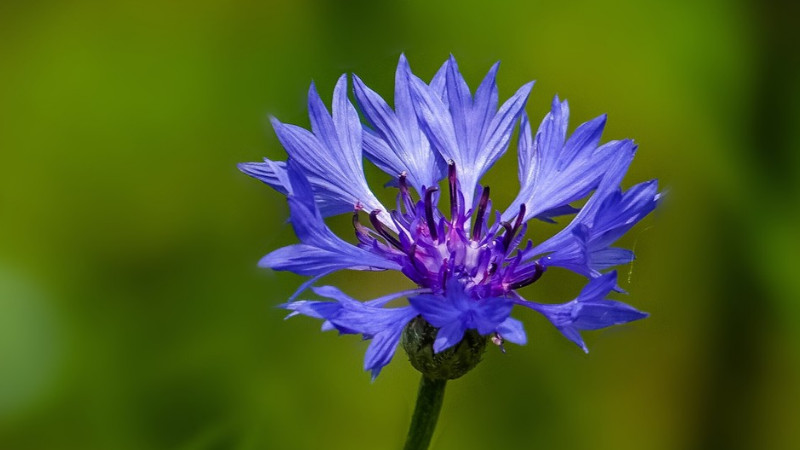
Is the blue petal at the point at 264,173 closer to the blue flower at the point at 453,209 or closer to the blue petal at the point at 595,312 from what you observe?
the blue flower at the point at 453,209

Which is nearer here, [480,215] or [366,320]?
[366,320]

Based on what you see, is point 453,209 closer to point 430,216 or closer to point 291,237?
point 430,216

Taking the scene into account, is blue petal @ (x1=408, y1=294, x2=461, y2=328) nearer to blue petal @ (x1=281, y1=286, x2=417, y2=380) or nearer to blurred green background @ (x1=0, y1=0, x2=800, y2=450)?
blue petal @ (x1=281, y1=286, x2=417, y2=380)

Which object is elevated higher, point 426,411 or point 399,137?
point 399,137

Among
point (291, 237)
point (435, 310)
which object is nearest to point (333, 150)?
point (435, 310)

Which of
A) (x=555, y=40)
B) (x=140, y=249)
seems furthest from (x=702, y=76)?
(x=140, y=249)

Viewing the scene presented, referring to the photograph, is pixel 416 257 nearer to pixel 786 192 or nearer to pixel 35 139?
pixel 35 139
